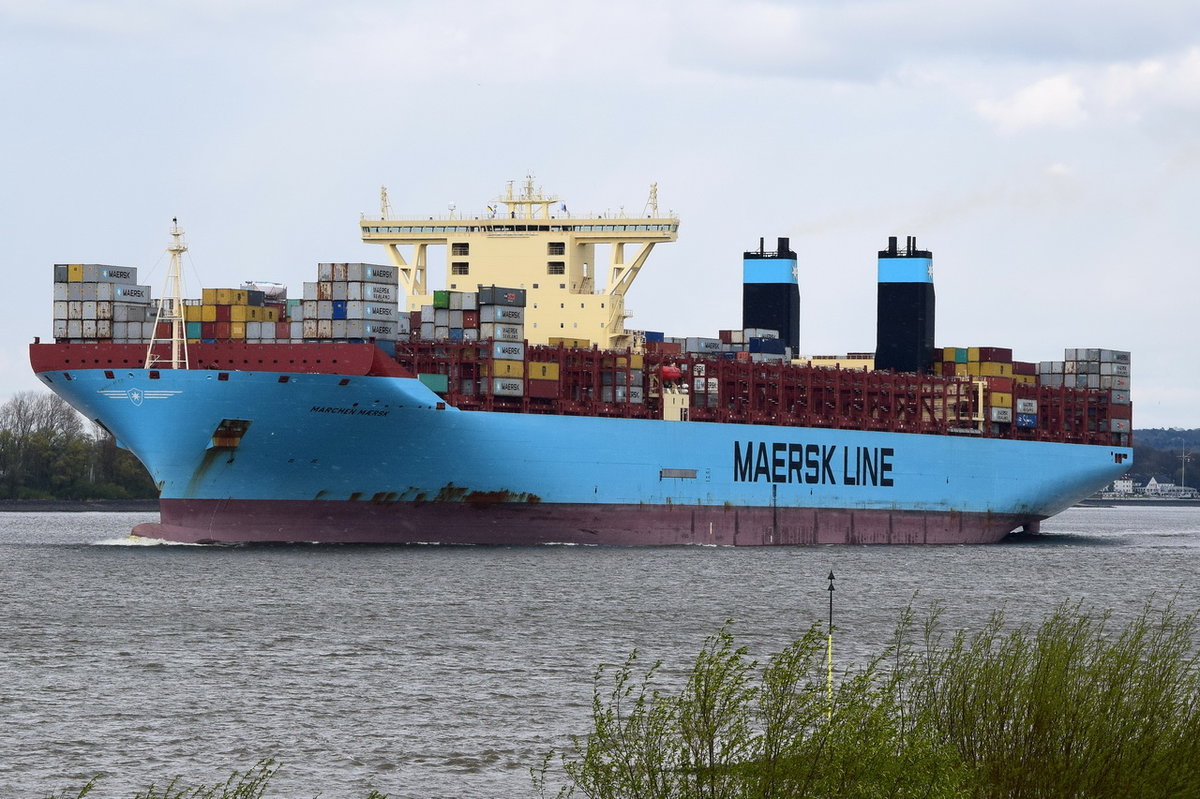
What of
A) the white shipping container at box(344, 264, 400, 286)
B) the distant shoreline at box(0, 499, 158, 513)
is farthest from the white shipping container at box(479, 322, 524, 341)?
the distant shoreline at box(0, 499, 158, 513)

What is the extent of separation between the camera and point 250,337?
46250 millimetres

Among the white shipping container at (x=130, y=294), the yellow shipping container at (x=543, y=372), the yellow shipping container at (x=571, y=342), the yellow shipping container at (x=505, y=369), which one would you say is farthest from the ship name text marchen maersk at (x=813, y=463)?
the white shipping container at (x=130, y=294)

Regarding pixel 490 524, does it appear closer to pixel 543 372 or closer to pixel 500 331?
pixel 543 372

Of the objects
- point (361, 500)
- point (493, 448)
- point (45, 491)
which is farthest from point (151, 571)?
point (45, 491)

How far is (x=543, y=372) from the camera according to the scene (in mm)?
50562

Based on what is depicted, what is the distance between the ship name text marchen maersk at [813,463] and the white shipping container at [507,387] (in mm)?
9529

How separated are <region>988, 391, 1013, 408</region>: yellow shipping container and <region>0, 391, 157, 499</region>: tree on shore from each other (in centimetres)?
5860

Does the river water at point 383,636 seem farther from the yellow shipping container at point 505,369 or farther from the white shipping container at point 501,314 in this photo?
the white shipping container at point 501,314

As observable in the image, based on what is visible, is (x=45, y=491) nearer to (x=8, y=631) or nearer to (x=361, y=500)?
(x=361, y=500)

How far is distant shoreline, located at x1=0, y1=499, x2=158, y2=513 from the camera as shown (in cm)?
10331

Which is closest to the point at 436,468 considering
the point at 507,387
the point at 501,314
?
the point at 507,387

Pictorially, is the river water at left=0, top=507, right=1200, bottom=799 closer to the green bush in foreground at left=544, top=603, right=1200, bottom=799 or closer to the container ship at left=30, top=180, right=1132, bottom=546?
the container ship at left=30, top=180, right=1132, bottom=546

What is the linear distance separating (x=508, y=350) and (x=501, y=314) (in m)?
1.08

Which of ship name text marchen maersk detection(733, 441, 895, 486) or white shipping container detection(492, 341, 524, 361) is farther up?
white shipping container detection(492, 341, 524, 361)
